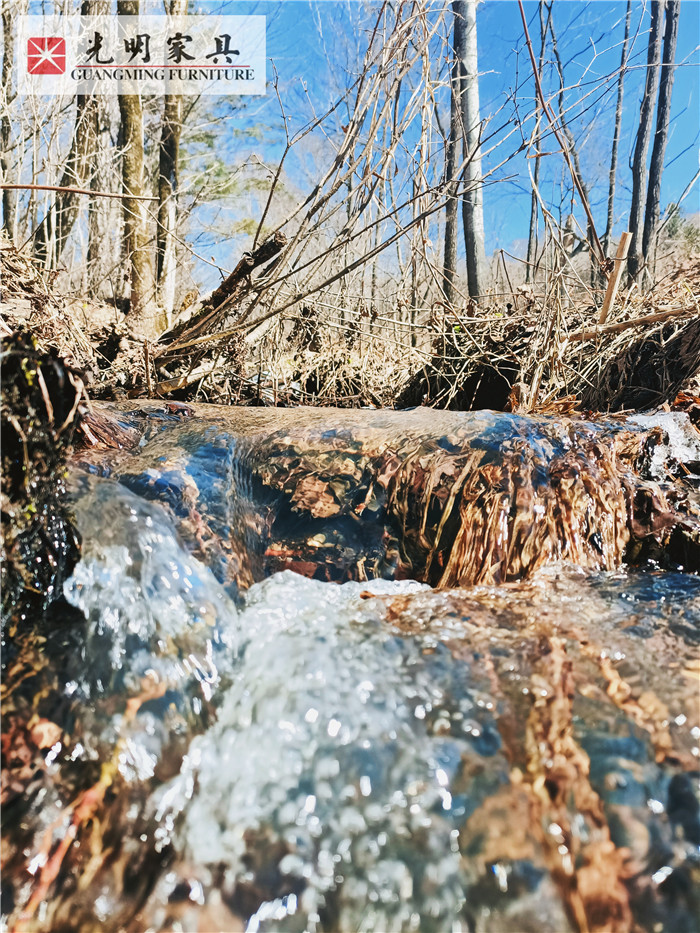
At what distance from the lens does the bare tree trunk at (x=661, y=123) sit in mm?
8516

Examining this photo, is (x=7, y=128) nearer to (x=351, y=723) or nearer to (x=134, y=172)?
(x=134, y=172)

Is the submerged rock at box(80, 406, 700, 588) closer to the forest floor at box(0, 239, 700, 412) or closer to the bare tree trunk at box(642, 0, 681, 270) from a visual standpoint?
the forest floor at box(0, 239, 700, 412)

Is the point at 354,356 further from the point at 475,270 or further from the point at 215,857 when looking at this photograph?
the point at 215,857

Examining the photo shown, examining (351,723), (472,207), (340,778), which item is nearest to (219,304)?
(351,723)

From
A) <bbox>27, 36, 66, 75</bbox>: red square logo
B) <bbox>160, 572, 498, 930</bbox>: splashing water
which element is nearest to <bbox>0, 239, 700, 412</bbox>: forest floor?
<bbox>27, 36, 66, 75</bbox>: red square logo

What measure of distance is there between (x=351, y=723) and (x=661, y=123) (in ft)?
34.4

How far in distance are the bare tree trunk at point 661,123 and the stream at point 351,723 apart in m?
8.53

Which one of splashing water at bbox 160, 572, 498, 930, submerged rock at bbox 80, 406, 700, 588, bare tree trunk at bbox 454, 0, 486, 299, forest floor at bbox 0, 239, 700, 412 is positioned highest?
bare tree trunk at bbox 454, 0, 486, 299

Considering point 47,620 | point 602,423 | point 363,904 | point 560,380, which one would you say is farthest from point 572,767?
point 560,380

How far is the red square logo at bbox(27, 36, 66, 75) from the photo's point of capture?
14.2ft

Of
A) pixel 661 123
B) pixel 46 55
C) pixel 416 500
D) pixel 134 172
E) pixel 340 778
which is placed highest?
pixel 661 123

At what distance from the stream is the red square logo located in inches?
157

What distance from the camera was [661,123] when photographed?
8562 mm

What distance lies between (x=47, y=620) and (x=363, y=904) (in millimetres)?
918
